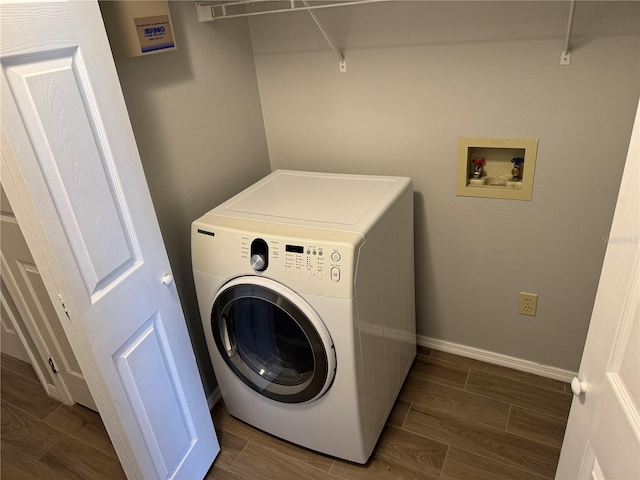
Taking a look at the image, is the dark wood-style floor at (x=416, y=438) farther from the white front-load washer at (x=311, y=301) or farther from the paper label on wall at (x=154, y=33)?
the paper label on wall at (x=154, y=33)

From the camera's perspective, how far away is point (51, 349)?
6.40 ft

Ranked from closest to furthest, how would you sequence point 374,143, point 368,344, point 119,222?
point 119,222, point 368,344, point 374,143

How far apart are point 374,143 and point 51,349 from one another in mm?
1616

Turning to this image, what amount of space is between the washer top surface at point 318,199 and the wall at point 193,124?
0.53 feet

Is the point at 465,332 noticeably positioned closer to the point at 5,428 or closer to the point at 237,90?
the point at 237,90

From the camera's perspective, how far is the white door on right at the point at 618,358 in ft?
2.30

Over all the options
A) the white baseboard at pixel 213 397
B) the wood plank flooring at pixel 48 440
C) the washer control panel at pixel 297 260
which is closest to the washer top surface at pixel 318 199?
the washer control panel at pixel 297 260

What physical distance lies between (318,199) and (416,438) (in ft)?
3.24

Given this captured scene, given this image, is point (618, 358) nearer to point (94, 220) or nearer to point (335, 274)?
point (335, 274)

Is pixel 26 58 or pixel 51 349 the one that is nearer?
pixel 26 58

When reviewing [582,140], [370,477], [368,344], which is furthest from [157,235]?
[582,140]

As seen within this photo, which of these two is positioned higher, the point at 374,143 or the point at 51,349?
→ the point at 374,143

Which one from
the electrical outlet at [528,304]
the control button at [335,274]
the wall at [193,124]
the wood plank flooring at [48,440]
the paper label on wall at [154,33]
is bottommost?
the wood plank flooring at [48,440]

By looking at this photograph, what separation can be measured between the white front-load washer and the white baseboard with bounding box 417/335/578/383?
38 cm
